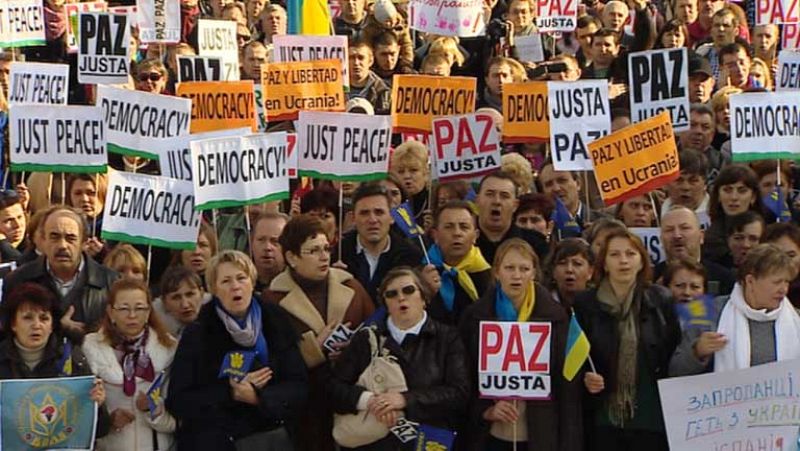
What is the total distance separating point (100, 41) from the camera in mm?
15312

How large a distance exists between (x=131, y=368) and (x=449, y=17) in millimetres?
7518

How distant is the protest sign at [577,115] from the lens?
13.1 meters

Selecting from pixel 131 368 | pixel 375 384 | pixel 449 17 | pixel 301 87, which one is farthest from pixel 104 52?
pixel 375 384

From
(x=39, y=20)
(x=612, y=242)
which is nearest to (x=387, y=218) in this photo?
(x=612, y=242)

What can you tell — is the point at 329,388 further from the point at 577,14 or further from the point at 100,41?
the point at 577,14

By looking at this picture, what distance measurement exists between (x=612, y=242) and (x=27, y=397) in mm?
3151

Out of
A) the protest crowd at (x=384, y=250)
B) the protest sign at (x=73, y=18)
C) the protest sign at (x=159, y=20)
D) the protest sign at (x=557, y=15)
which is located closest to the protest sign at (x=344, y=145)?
the protest crowd at (x=384, y=250)

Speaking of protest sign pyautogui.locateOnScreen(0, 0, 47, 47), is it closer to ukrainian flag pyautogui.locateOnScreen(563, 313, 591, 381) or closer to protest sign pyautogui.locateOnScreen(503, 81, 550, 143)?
protest sign pyautogui.locateOnScreen(503, 81, 550, 143)

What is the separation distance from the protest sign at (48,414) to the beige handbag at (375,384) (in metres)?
1.35

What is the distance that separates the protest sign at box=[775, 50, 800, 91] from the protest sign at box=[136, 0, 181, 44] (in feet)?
19.2

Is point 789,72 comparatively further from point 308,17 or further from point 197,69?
point 197,69

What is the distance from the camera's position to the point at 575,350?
9.94 metres

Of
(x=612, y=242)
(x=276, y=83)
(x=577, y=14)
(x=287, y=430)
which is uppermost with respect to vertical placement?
(x=577, y=14)

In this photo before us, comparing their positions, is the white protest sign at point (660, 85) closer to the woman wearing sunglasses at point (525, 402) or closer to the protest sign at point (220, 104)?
the protest sign at point (220, 104)
